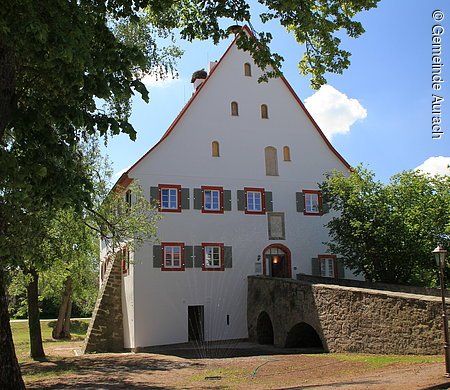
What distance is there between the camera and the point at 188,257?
24.5 metres

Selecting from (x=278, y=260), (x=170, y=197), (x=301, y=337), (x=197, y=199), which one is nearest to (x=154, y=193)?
(x=170, y=197)

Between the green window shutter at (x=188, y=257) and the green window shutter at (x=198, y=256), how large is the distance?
0.50ft

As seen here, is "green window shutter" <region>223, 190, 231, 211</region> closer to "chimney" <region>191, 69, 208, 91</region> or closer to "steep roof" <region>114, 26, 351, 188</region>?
"steep roof" <region>114, 26, 351, 188</region>

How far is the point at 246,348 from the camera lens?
22.2 metres

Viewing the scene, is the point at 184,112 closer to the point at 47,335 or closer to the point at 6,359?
the point at 6,359

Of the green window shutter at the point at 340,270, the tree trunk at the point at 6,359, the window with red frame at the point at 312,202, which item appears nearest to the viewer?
the tree trunk at the point at 6,359

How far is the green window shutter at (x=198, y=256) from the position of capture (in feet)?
80.7

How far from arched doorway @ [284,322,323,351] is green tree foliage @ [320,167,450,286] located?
440 centimetres

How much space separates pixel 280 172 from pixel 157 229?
7079 mm

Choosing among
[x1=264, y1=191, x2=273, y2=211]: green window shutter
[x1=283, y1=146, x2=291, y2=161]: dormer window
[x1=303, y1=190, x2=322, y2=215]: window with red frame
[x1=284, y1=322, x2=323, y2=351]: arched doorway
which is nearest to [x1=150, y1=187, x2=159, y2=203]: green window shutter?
[x1=264, y1=191, x2=273, y2=211]: green window shutter

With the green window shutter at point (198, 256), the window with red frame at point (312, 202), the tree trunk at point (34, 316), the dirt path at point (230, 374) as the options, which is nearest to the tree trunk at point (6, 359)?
the dirt path at point (230, 374)

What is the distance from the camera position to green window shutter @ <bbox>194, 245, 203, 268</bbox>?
24.6 meters

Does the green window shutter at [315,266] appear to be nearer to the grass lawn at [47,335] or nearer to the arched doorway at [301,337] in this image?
the arched doorway at [301,337]

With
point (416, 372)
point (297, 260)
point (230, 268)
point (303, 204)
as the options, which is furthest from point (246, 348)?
point (416, 372)
